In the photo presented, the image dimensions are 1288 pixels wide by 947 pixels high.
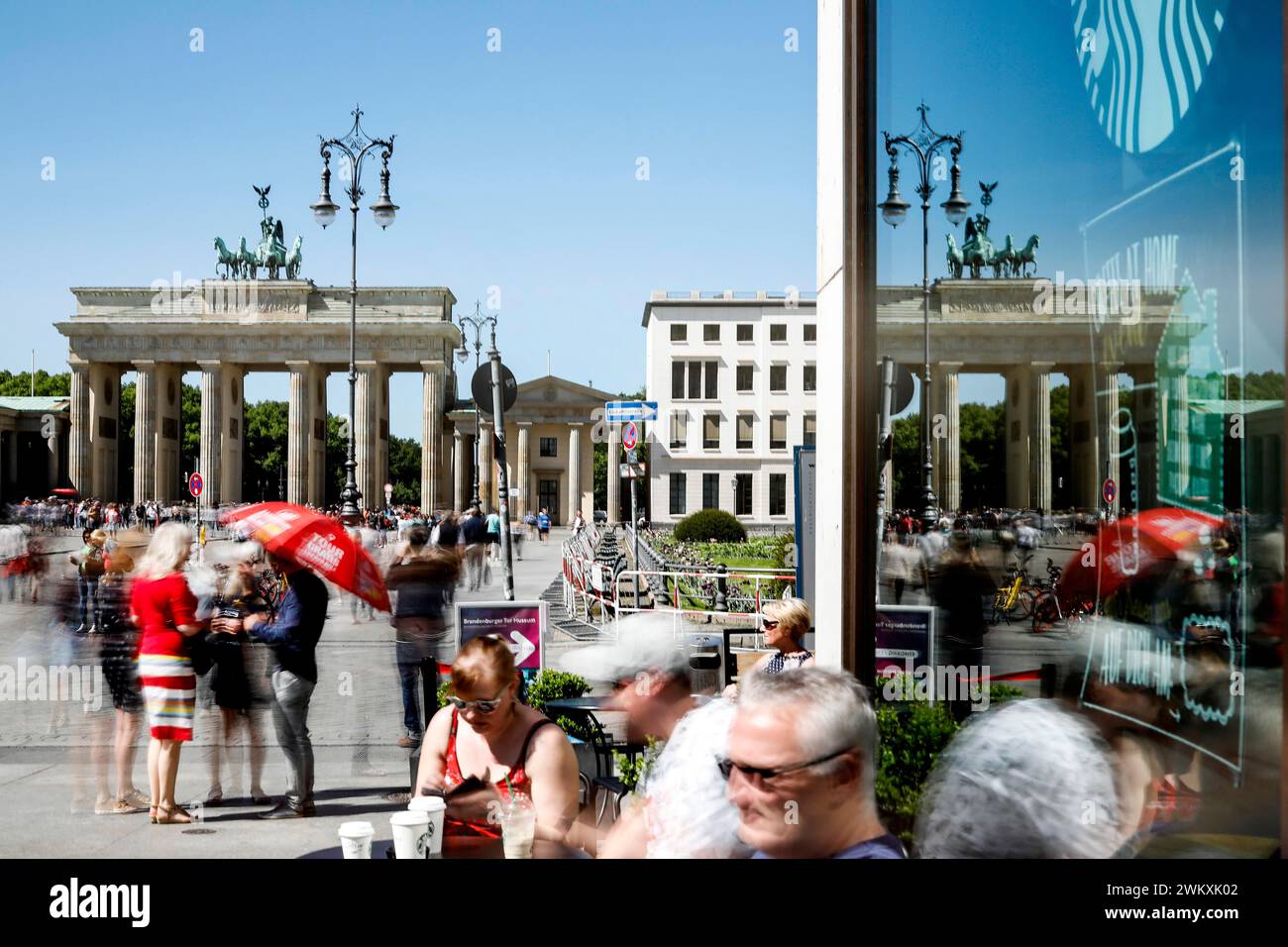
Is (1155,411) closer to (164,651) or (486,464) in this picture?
(164,651)

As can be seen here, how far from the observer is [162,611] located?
20.3 ft

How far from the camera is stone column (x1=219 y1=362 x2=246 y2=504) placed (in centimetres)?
7238

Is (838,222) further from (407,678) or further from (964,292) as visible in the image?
(407,678)

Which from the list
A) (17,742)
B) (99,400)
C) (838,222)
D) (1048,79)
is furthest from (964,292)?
(99,400)

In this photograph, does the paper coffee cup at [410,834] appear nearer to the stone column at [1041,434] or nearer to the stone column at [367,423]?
the stone column at [1041,434]

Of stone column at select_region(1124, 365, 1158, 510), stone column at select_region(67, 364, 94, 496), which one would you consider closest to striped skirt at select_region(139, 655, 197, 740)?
stone column at select_region(1124, 365, 1158, 510)

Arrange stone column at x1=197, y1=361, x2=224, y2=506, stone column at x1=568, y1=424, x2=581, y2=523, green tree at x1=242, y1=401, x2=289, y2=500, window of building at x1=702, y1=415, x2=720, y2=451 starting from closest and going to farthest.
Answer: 1. window of building at x1=702, y1=415, x2=720, y2=451
2. stone column at x1=197, y1=361, x2=224, y2=506
3. stone column at x1=568, y1=424, x2=581, y2=523
4. green tree at x1=242, y1=401, x2=289, y2=500

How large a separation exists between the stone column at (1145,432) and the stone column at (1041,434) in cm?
44

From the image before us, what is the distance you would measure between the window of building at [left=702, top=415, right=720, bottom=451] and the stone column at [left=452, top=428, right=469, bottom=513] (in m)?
15.2

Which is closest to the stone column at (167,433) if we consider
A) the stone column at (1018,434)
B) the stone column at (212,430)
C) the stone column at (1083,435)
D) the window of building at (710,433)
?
the stone column at (212,430)

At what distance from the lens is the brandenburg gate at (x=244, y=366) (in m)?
68.6

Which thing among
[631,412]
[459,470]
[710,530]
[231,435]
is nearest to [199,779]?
[631,412]

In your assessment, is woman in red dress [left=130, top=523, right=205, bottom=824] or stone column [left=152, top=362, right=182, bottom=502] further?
stone column [left=152, top=362, right=182, bottom=502]

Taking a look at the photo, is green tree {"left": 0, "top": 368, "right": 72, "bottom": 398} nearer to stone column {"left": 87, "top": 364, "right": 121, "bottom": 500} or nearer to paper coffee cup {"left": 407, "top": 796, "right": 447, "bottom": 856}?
stone column {"left": 87, "top": 364, "right": 121, "bottom": 500}
